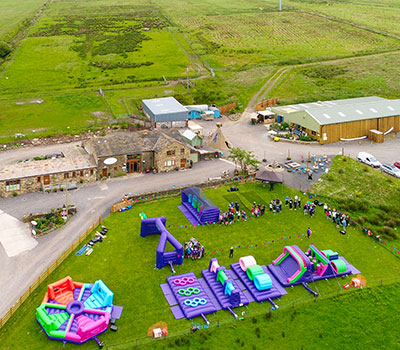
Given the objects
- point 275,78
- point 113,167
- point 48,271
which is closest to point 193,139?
→ point 113,167

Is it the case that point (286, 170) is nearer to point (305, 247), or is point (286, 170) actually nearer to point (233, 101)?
point (305, 247)

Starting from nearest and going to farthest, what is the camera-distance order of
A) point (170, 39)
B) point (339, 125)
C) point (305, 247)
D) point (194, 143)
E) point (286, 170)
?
point (305, 247), point (286, 170), point (194, 143), point (339, 125), point (170, 39)

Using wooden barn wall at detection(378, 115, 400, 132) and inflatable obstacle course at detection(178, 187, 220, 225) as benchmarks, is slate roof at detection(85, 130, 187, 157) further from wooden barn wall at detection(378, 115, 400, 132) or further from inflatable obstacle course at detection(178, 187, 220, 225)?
wooden barn wall at detection(378, 115, 400, 132)

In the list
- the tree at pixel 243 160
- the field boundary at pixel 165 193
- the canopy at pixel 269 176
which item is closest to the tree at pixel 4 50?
the tree at pixel 243 160

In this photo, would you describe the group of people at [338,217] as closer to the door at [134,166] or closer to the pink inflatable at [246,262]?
the pink inflatable at [246,262]

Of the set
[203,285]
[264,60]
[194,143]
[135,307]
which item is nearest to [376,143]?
[194,143]

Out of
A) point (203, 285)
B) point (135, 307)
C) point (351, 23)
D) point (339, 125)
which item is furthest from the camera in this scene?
point (351, 23)

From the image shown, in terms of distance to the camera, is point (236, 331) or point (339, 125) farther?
point (339, 125)
